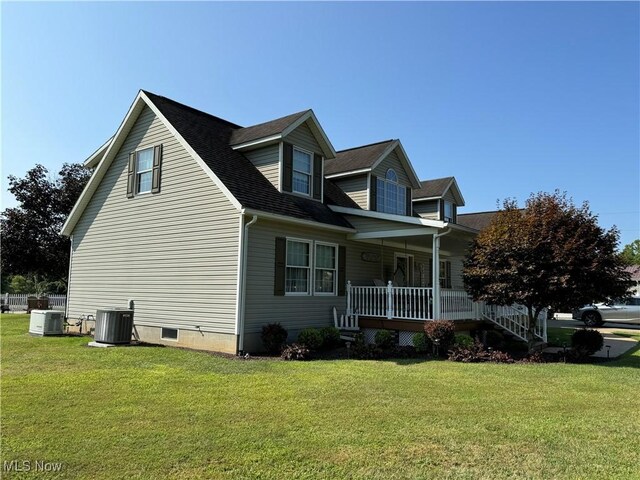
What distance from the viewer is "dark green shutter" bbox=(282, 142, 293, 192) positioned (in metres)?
13.7

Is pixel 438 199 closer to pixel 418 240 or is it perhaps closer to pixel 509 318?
pixel 418 240

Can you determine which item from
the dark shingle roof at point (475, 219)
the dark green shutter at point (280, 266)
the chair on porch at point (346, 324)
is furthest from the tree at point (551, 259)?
the dark shingle roof at point (475, 219)

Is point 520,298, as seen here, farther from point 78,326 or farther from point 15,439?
point 78,326

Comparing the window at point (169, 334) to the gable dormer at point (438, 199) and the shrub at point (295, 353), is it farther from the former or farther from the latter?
the gable dormer at point (438, 199)

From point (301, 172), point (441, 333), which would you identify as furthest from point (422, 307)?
point (301, 172)

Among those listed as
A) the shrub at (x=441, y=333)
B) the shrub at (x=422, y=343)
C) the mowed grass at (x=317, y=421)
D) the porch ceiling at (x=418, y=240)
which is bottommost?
the mowed grass at (x=317, y=421)

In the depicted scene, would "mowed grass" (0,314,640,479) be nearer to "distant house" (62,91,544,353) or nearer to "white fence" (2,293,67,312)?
"distant house" (62,91,544,353)

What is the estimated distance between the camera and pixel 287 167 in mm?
13812

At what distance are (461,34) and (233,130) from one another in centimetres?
800

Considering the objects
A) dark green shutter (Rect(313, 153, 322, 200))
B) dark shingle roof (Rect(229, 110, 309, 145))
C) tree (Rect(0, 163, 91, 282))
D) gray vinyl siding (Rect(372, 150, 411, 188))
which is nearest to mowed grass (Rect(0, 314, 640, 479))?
dark green shutter (Rect(313, 153, 322, 200))

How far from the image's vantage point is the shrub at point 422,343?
1204 centimetres

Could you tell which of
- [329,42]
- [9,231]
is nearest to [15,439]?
[329,42]

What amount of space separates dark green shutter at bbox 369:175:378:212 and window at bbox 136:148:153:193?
7.46m

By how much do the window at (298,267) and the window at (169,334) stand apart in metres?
3.33
